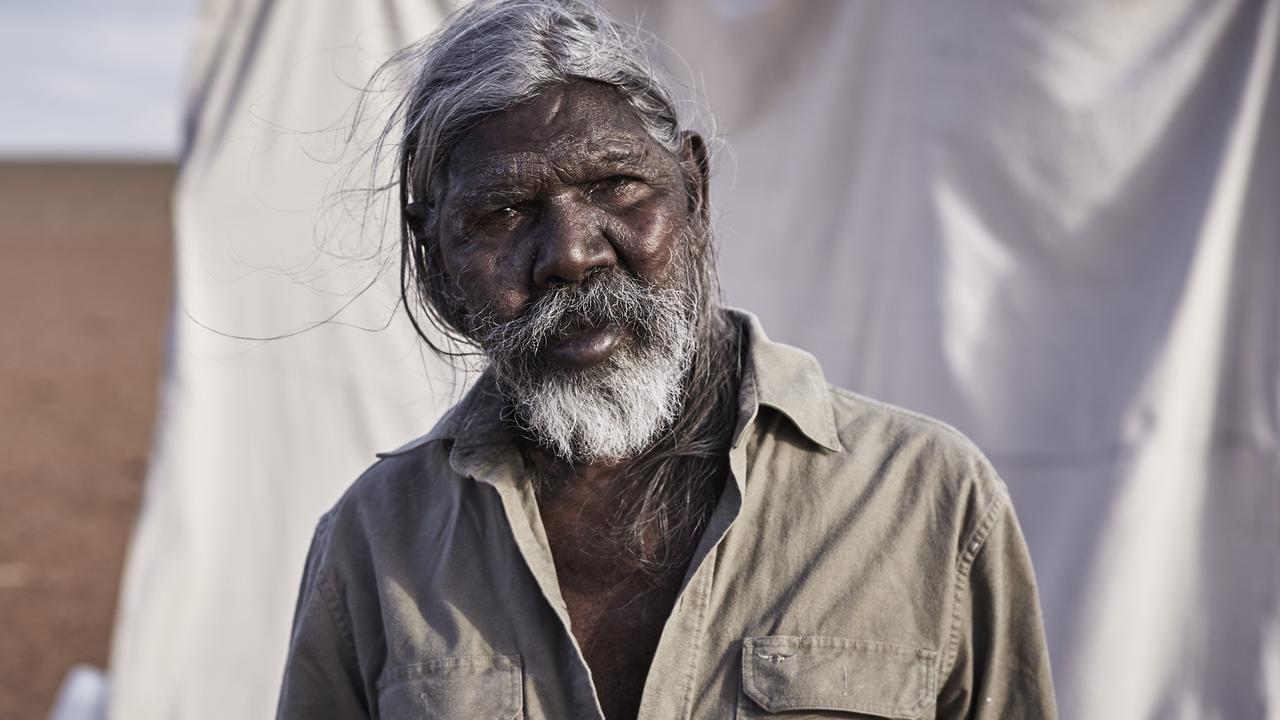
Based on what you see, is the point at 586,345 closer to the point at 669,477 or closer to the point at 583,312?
the point at 583,312

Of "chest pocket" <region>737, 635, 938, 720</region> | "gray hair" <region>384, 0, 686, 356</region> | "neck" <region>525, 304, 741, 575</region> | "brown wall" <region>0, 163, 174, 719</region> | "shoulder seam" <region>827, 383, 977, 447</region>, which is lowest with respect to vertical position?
"brown wall" <region>0, 163, 174, 719</region>

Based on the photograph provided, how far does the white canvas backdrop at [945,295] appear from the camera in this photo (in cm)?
289

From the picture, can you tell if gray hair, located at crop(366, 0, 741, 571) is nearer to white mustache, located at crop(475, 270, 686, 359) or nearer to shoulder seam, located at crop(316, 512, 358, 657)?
white mustache, located at crop(475, 270, 686, 359)

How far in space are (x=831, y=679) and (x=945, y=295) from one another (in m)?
1.80

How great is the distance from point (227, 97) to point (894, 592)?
8.13 ft

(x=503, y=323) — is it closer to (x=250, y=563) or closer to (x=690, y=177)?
(x=690, y=177)

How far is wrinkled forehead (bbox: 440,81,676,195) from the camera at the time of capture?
171cm

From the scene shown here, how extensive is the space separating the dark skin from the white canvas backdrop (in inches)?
51.2

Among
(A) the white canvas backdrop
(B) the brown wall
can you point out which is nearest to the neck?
(A) the white canvas backdrop

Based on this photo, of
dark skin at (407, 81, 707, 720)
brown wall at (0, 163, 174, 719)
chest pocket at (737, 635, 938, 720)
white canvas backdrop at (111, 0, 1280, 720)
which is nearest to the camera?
chest pocket at (737, 635, 938, 720)

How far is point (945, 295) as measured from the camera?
3.21 metres

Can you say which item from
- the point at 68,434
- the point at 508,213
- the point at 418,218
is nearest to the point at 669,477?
the point at 508,213

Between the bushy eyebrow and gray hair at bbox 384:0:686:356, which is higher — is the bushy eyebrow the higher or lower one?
the lower one

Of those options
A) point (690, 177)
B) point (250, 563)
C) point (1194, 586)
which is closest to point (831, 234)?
point (1194, 586)
